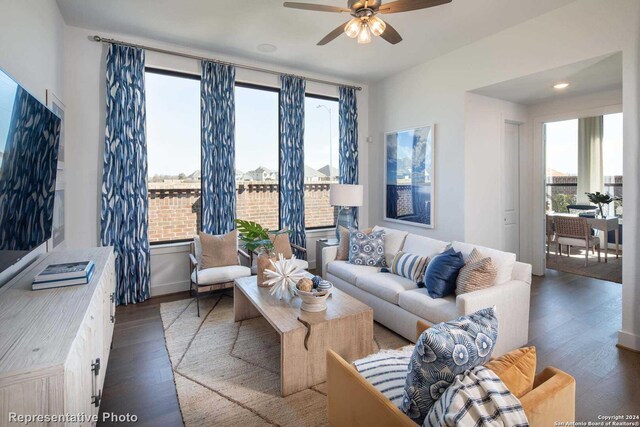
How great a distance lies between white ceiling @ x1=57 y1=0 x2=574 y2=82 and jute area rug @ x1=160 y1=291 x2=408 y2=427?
321cm

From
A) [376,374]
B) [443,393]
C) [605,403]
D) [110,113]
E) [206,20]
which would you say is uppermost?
[206,20]

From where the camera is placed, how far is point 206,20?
3555 millimetres

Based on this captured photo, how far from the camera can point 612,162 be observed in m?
6.69

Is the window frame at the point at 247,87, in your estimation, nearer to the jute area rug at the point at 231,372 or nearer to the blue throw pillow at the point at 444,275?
the jute area rug at the point at 231,372

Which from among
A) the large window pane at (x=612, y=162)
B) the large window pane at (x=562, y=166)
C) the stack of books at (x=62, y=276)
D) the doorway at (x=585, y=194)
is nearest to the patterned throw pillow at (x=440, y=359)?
the stack of books at (x=62, y=276)

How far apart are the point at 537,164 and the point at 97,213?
6.07m

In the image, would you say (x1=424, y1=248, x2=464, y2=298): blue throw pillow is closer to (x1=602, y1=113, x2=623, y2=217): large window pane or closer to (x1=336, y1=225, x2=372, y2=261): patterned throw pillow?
(x1=336, y1=225, x2=372, y2=261): patterned throw pillow

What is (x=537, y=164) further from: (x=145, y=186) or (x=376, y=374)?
(x=145, y=186)

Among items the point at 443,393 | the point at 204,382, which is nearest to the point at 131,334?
the point at 204,382

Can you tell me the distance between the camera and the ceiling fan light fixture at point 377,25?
2.65 meters

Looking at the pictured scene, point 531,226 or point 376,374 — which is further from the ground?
point 531,226

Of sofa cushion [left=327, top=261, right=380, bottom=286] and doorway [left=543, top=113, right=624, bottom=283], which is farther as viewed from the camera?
doorway [left=543, top=113, right=624, bottom=283]

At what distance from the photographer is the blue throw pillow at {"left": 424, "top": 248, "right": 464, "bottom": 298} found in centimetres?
281

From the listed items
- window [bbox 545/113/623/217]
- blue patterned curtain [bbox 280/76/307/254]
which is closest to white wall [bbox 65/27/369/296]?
blue patterned curtain [bbox 280/76/307/254]
